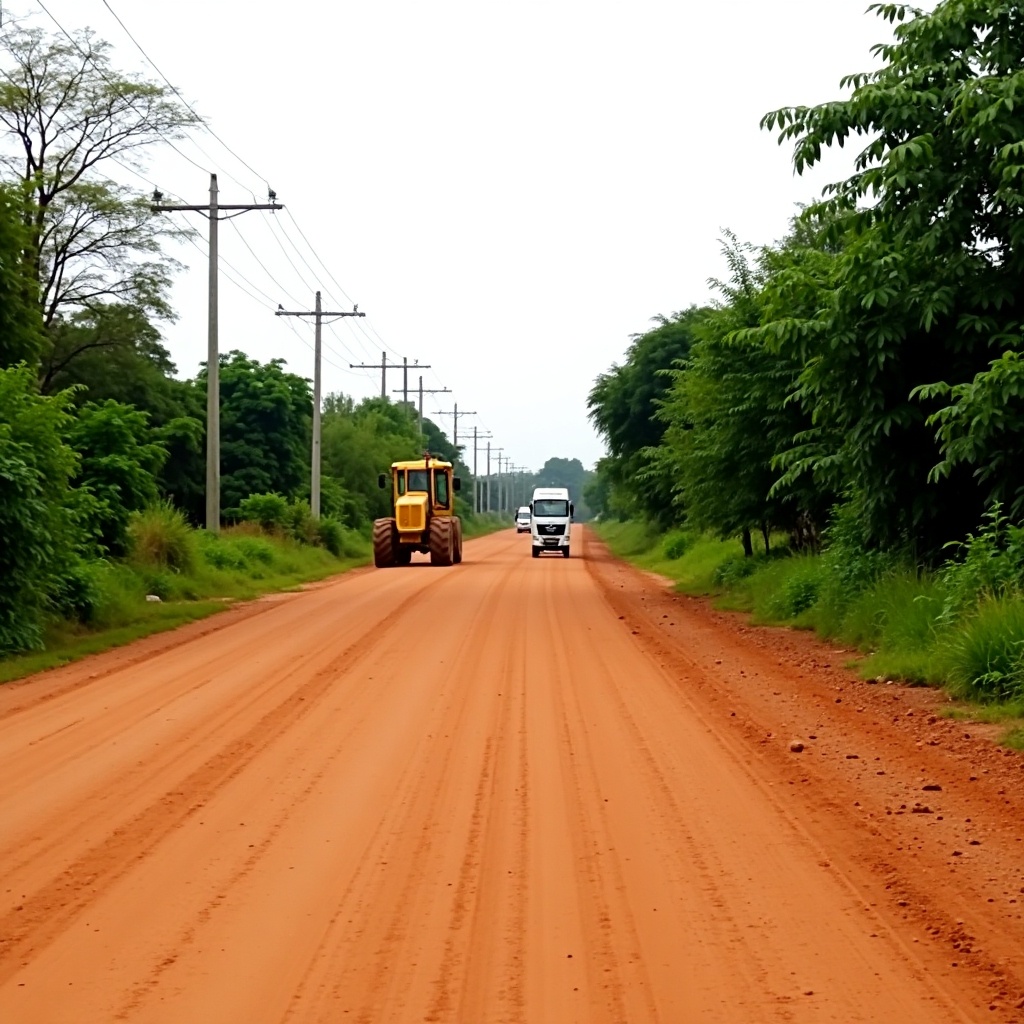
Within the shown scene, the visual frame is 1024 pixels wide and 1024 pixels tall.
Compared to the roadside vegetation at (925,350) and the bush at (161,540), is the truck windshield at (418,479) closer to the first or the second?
the bush at (161,540)

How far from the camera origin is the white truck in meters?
54.3

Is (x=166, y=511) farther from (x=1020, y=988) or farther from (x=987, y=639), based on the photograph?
(x=1020, y=988)

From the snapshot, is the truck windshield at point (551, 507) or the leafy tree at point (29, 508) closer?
the leafy tree at point (29, 508)

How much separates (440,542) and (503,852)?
36.0 meters

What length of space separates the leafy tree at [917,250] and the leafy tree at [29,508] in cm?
955

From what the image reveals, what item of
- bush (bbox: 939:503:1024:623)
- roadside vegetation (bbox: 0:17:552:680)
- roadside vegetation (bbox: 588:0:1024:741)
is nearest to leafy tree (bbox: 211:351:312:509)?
roadside vegetation (bbox: 0:17:552:680)

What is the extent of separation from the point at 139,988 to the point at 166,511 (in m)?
25.3

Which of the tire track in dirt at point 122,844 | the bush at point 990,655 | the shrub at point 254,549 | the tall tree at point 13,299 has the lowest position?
the tire track in dirt at point 122,844

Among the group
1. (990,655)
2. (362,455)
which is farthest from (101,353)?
(990,655)

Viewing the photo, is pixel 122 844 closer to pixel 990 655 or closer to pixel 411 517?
pixel 990 655

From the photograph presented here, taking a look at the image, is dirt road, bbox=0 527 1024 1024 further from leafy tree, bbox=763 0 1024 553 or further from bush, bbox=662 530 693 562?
bush, bbox=662 530 693 562

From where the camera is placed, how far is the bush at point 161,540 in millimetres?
28500

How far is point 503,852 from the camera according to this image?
7613 millimetres

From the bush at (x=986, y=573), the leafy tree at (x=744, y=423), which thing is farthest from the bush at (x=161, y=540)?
the bush at (x=986, y=573)
